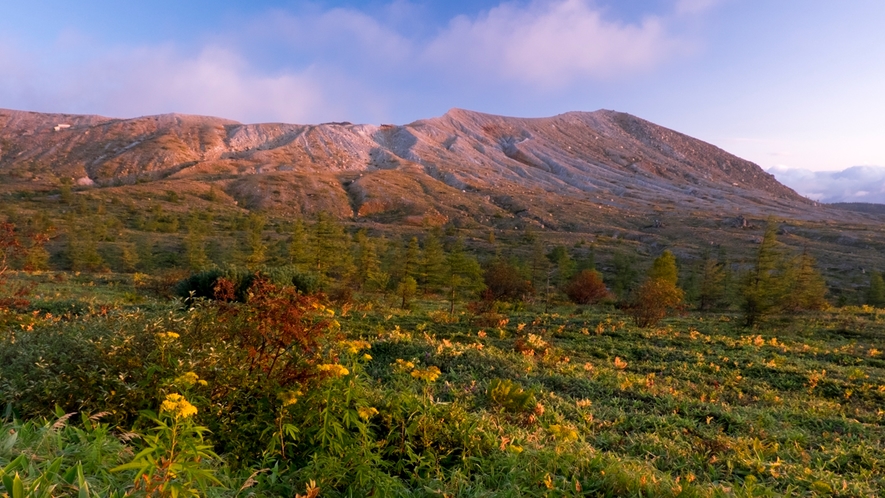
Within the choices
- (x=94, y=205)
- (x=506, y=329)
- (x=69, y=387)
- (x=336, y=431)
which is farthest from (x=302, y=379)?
(x=94, y=205)

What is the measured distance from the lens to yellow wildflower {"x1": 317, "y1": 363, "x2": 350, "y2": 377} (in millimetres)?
3510

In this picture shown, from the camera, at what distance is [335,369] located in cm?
355

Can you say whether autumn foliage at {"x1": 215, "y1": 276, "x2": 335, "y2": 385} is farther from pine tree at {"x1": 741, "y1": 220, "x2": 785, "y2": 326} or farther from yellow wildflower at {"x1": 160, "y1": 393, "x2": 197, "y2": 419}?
pine tree at {"x1": 741, "y1": 220, "x2": 785, "y2": 326}

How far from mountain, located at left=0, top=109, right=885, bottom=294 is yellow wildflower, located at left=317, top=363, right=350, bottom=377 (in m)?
54.6

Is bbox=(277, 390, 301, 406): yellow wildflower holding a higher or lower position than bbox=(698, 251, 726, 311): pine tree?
higher

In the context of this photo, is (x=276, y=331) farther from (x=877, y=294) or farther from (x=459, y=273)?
(x=877, y=294)

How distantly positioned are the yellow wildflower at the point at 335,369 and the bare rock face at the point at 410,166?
67340 mm

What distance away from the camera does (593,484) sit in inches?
140

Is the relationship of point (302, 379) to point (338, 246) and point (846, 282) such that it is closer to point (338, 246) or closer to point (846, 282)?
point (338, 246)

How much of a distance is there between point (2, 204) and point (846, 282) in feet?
282

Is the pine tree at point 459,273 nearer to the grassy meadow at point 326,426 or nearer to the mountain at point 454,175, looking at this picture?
the grassy meadow at point 326,426

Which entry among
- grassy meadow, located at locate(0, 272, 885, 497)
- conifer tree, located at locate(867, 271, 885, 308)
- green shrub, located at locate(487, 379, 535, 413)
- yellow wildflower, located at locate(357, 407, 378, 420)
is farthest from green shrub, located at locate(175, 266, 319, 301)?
conifer tree, located at locate(867, 271, 885, 308)

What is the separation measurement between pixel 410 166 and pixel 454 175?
1154cm

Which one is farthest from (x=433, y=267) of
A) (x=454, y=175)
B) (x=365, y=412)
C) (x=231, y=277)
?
(x=454, y=175)
